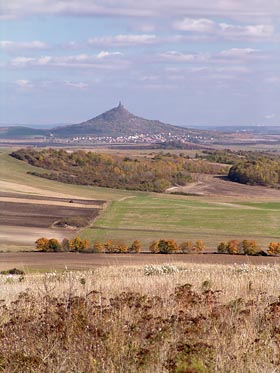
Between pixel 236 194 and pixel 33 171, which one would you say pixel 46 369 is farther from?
pixel 33 171

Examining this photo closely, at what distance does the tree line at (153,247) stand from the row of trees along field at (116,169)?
36273 mm

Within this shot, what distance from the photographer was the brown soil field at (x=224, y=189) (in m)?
73.4

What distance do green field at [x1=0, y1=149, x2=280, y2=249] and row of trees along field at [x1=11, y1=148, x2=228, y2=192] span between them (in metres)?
4.39

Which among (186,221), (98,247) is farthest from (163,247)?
(186,221)

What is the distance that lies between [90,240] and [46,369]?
3895 cm

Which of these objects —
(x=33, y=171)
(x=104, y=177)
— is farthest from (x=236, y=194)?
(x=33, y=171)

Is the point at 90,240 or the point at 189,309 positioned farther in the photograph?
the point at 90,240

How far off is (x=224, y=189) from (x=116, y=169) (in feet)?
52.9

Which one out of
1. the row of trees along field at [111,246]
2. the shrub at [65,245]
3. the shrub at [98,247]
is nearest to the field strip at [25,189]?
the shrub at [65,245]

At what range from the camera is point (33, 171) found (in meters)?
79.3

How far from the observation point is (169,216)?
186 feet

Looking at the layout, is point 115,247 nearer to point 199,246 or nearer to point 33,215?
point 199,246

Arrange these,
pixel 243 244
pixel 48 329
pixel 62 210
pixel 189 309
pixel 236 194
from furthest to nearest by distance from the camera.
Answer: pixel 236 194 < pixel 62 210 < pixel 243 244 < pixel 189 309 < pixel 48 329

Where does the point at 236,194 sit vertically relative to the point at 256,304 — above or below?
below
